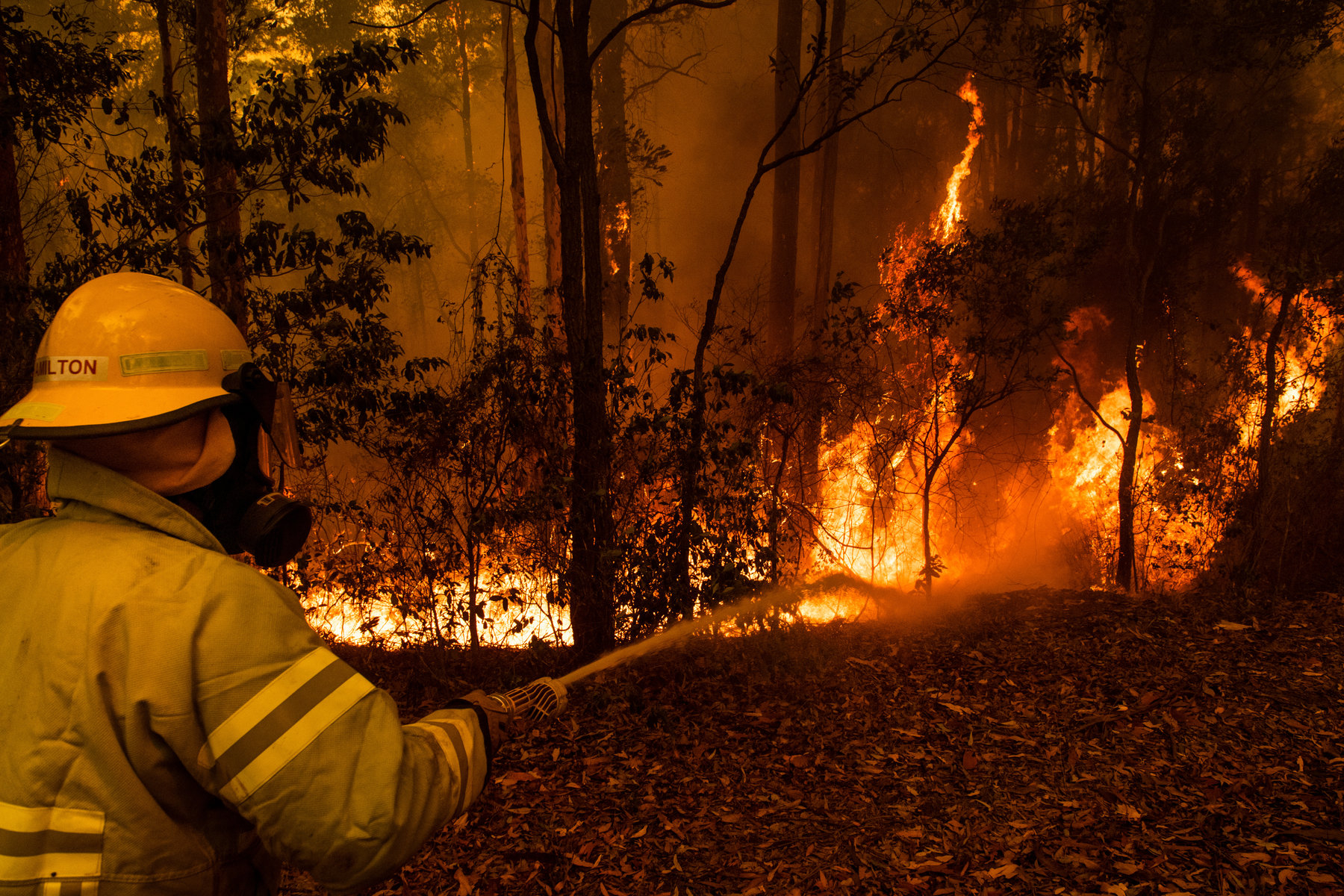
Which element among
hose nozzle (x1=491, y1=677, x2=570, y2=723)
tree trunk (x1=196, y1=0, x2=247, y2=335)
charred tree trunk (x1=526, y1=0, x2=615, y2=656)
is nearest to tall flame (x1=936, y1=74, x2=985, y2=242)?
charred tree trunk (x1=526, y1=0, x2=615, y2=656)

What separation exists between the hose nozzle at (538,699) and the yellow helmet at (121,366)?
1.05 metres

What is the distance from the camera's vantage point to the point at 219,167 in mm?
5973

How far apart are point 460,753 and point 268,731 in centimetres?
42

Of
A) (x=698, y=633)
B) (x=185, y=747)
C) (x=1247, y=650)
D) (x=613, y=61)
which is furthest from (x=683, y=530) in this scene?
(x=613, y=61)

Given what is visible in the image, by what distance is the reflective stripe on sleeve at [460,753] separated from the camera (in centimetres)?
144

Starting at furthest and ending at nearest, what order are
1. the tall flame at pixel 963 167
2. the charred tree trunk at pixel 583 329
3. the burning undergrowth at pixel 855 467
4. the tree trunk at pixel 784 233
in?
the tall flame at pixel 963 167 < the tree trunk at pixel 784 233 < the burning undergrowth at pixel 855 467 < the charred tree trunk at pixel 583 329

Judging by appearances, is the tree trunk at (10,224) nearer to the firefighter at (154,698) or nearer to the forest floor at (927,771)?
the forest floor at (927,771)

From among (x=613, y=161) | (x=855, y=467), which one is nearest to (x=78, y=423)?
(x=855, y=467)

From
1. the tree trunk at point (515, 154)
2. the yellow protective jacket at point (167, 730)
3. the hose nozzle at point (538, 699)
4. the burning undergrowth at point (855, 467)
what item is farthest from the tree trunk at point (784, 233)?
the yellow protective jacket at point (167, 730)

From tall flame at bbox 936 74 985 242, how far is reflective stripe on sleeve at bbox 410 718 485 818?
1806 cm

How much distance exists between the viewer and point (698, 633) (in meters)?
5.99

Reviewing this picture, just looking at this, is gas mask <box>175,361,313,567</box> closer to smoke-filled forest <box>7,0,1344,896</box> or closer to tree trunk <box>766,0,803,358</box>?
smoke-filled forest <box>7,0,1344,896</box>

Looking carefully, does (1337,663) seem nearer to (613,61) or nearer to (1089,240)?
(1089,240)

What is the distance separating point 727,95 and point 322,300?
20.8 m
